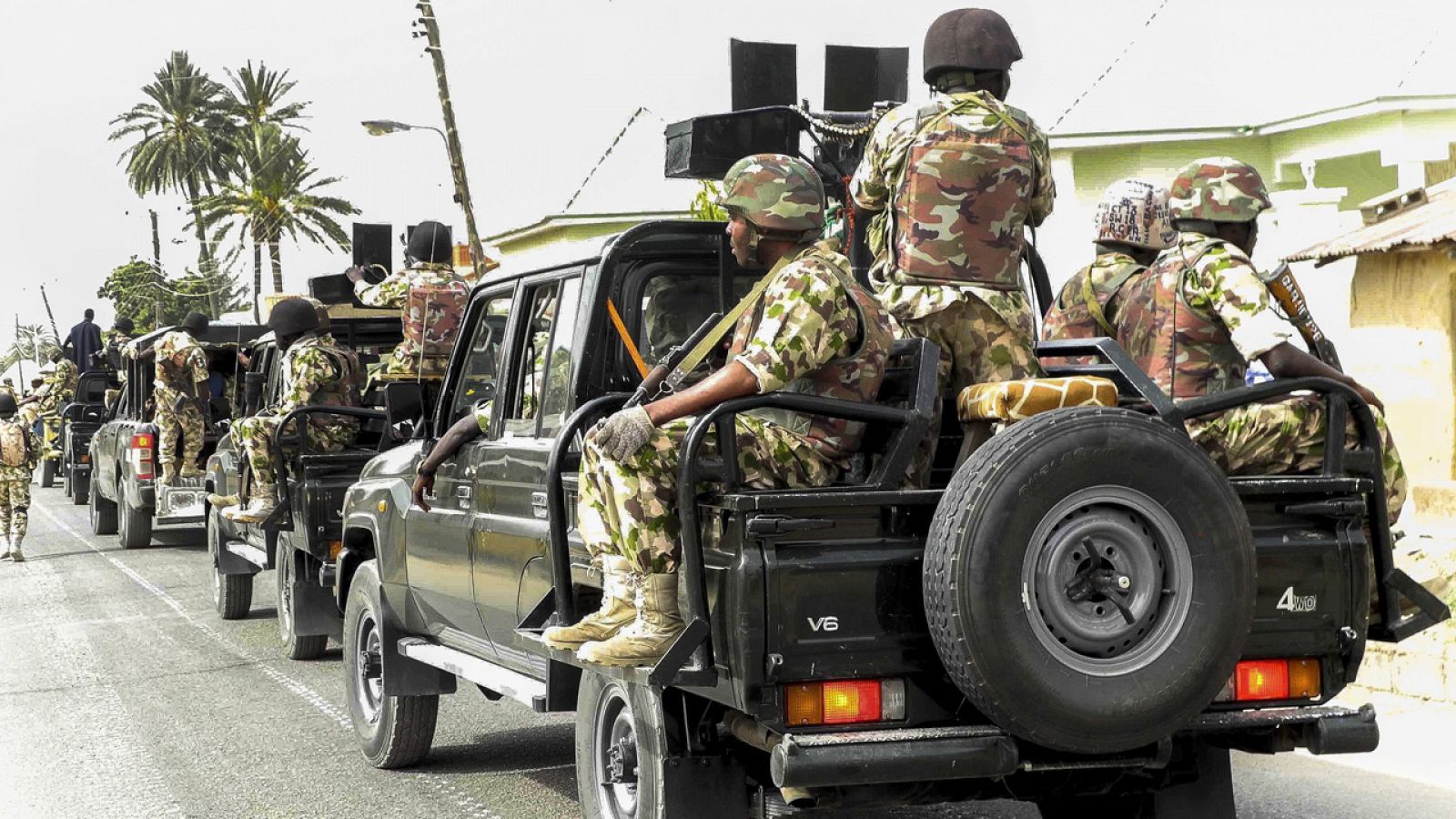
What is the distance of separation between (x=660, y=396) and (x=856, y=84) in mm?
7031

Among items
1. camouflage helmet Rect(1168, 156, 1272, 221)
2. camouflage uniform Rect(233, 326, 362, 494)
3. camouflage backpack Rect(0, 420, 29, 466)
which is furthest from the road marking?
camouflage helmet Rect(1168, 156, 1272, 221)

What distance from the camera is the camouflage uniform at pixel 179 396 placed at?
17016mm

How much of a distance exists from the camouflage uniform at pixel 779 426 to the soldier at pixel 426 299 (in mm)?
5370

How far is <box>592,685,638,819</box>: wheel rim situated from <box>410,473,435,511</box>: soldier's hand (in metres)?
1.96

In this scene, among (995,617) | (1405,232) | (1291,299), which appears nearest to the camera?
(995,617)

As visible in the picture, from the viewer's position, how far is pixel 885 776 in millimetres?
4434

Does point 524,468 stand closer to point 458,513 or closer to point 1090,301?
point 458,513

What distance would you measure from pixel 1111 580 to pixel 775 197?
1498mm

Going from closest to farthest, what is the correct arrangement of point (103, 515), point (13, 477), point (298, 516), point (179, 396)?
point (298, 516) → point (179, 396) → point (13, 477) → point (103, 515)

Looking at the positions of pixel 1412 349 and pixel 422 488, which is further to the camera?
pixel 1412 349

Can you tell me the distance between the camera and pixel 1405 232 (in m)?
14.6

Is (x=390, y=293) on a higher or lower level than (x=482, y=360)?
higher

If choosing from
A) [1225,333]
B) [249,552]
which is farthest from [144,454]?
[1225,333]

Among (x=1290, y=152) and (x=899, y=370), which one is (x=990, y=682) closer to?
(x=899, y=370)
